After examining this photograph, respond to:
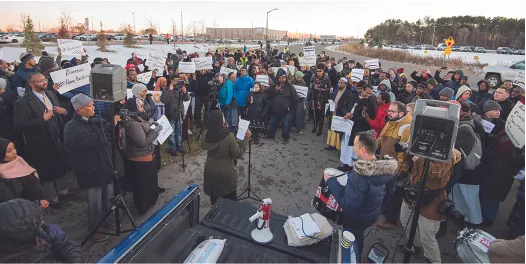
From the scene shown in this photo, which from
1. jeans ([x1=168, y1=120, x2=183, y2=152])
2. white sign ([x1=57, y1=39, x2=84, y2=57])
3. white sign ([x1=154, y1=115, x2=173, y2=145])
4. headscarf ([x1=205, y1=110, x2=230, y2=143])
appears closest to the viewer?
headscarf ([x1=205, y1=110, x2=230, y2=143])

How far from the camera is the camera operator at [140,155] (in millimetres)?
3916

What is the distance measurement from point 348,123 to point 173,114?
147 inches

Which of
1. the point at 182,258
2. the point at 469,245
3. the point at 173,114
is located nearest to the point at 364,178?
the point at 469,245

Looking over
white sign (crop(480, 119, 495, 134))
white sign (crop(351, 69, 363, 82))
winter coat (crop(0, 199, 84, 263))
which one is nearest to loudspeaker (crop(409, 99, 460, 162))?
white sign (crop(480, 119, 495, 134))

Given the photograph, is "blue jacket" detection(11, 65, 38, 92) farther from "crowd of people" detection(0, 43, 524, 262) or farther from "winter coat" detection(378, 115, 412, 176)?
"winter coat" detection(378, 115, 412, 176)

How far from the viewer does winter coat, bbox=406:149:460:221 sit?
302 cm

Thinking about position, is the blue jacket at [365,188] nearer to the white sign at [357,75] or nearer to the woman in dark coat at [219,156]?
the woman in dark coat at [219,156]

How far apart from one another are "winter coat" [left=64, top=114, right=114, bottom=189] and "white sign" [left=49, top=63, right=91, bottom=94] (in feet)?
5.54

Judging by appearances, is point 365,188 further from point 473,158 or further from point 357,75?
point 357,75

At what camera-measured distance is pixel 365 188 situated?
2682 millimetres

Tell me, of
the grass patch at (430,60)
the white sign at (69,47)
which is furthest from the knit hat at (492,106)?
the grass patch at (430,60)

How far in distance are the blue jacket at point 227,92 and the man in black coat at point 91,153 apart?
4371 millimetres

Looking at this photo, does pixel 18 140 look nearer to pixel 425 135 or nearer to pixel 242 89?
pixel 242 89

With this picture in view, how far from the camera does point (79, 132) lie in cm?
337
